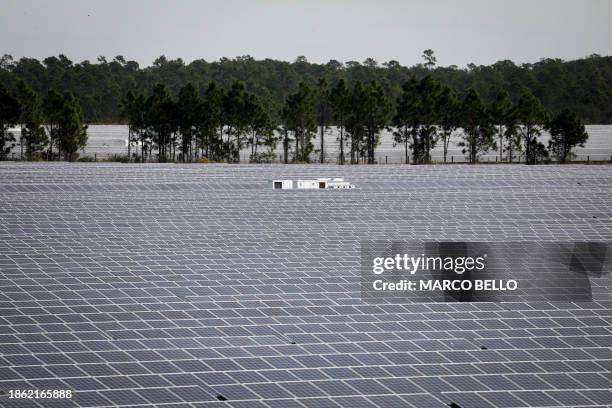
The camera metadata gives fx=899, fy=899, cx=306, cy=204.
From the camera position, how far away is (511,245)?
69.5 ft

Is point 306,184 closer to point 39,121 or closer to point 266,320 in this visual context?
point 266,320

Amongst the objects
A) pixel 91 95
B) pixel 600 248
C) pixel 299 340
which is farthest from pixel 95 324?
pixel 91 95

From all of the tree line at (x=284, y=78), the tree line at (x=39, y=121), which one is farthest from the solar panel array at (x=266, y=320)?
the tree line at (x=284, y=78)

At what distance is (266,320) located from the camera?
1397 centimetres

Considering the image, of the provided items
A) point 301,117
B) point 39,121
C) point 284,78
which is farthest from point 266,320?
point 284,78

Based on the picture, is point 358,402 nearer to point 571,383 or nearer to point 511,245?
point 571,383

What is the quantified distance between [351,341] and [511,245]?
30.9 ft

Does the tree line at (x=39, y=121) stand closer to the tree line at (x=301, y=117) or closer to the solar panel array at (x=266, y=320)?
the tree line at (x=301, y=117)

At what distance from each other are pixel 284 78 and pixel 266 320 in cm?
13353

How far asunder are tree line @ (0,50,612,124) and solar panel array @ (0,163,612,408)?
10348 cm

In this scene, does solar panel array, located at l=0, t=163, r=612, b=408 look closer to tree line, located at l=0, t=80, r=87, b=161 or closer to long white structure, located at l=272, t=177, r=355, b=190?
long white structure, located at l=272, t=177, r=355, b=190

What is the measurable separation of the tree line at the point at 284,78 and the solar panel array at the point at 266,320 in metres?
103

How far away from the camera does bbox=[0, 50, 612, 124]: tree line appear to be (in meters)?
132

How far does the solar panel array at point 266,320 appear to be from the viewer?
10.8 metres
